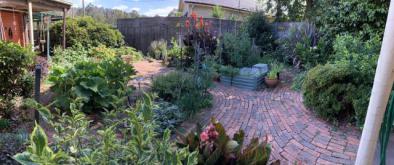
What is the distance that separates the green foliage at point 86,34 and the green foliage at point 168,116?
6.29 metres


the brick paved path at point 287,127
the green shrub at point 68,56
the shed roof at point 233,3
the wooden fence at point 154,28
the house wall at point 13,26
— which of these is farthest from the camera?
the shed roof at point 233,3

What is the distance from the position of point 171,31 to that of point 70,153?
886 centimetres

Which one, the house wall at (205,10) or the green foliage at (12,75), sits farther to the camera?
the house wall at (205,10)

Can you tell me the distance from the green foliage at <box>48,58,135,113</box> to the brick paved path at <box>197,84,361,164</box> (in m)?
1.31

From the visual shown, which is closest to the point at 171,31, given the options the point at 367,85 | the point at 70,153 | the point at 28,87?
the point at 28,87

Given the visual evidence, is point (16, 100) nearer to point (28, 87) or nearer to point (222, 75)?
point (28, 87)

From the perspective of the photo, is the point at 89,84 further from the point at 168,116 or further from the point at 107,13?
the point at 107,13

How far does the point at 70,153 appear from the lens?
150cm

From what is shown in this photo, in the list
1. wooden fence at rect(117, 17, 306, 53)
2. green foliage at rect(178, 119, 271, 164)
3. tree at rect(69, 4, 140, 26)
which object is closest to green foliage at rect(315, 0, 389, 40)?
wooden fence at rect(117, 17, 306, 53)

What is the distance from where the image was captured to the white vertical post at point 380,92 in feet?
3.52

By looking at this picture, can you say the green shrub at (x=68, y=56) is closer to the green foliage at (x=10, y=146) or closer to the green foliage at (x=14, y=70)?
the green foliage at (x=14, y=70)

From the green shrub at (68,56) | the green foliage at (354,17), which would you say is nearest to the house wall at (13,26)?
the green shrub at (68,56)

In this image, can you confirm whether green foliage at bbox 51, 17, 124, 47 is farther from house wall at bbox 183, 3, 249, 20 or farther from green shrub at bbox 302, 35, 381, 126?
green shrub at bbox 302, 35, 381, 126

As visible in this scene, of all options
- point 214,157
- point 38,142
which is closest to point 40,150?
point 38,142
